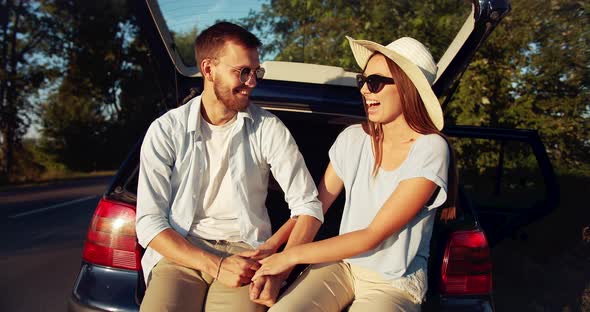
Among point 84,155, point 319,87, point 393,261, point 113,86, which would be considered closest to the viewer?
point 393,261

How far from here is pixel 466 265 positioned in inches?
99.6

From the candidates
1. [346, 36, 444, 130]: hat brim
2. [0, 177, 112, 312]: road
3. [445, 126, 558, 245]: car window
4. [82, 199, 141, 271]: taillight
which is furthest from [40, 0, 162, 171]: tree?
[346, 36, 444, 130]: hat brim

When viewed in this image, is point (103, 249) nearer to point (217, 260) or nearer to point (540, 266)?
point (217, 260)

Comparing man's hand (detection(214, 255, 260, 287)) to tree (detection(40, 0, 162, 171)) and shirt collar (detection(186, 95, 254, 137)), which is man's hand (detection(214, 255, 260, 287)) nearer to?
shirt collar (detection(186, 95, 254, 137))

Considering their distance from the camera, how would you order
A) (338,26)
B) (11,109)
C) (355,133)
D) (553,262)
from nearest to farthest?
1. (355,133)
2. (553,262)
3. (338,26)
4. (11,109)

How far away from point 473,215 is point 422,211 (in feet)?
1.47

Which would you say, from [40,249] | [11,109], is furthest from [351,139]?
[11,109]

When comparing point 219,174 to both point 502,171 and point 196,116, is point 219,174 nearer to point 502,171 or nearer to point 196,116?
point 196,116

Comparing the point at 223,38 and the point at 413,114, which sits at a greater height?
the point at 223,38

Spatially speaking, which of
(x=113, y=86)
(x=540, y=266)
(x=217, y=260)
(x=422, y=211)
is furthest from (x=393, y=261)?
(x=113, y=86)

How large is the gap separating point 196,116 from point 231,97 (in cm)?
18

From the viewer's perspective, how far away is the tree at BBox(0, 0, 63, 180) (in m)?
23.6

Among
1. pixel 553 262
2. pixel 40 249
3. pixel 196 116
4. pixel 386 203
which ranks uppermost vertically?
pixel 196 116

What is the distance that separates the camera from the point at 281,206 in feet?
12.0
